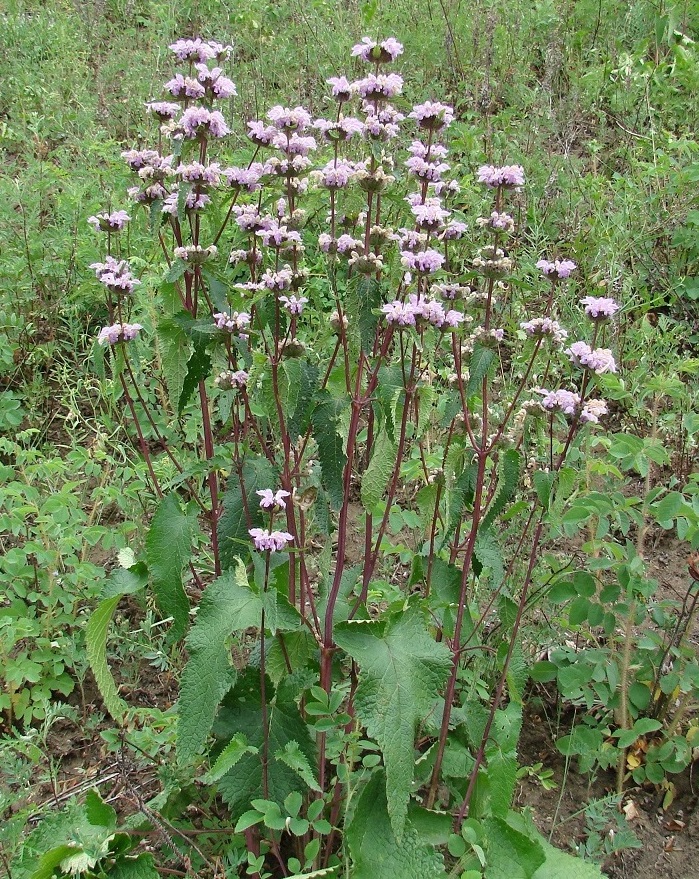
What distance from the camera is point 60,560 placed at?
109 inches

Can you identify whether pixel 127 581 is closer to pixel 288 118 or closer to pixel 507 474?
pixel 507 474

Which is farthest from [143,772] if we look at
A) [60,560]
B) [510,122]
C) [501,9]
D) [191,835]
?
[501,9]

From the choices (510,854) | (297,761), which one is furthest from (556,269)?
(510,854)

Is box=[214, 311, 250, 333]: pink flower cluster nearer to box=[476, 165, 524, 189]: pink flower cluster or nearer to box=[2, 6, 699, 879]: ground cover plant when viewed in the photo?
box=[2, 6, 699, 879]: ground cover plant

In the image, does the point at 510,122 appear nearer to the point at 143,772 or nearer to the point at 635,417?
the point at 635,417

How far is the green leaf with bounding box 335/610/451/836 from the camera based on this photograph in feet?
5.47

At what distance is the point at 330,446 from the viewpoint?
73.5 inches

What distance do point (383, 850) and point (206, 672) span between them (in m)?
0.58

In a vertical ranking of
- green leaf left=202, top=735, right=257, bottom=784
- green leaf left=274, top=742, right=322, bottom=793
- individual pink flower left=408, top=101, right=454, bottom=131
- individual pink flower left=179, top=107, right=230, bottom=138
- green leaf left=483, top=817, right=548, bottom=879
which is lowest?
green leaf left=483, top=817, right=548, bottom=879

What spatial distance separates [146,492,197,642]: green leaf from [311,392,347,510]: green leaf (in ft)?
1.10

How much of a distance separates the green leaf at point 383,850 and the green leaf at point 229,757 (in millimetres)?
322

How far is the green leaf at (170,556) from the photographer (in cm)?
187

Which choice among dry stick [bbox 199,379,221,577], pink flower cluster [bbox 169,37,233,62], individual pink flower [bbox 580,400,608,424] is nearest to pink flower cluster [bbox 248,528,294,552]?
dry stick [bbox 199,379,221,577]

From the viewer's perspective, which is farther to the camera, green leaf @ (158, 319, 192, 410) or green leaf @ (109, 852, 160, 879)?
green leaf @ (158, 319, 192, 410)
